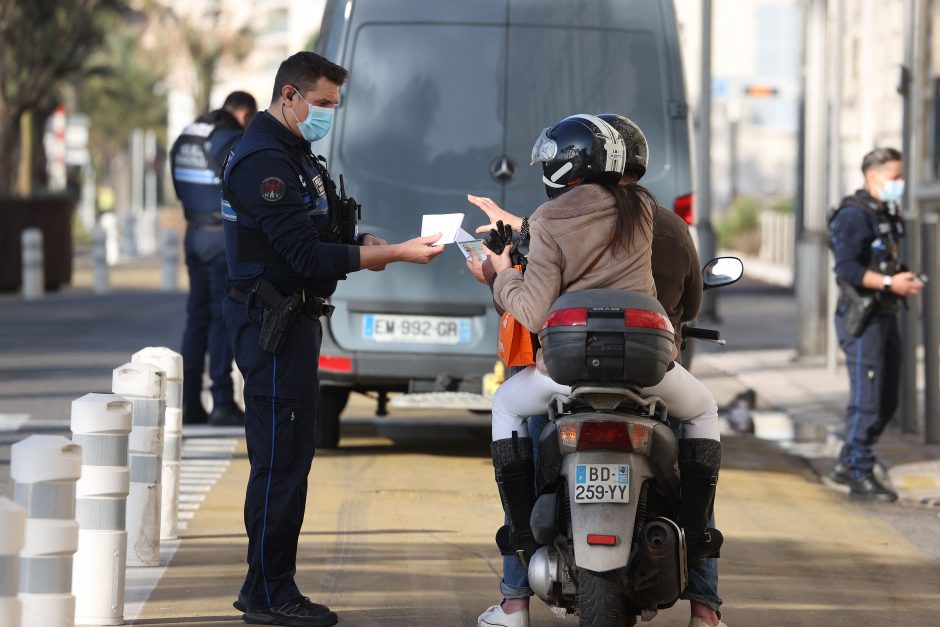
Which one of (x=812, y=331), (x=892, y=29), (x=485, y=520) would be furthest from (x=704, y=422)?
(x=892, y=29)

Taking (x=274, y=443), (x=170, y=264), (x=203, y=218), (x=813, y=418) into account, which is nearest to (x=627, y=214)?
(x=274, y=443)

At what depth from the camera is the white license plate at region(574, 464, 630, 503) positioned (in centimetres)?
517

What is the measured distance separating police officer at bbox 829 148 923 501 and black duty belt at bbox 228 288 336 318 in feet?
12.9

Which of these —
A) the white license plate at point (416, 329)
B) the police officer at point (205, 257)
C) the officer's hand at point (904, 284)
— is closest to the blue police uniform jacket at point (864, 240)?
the officer's hand at point (904, 284)

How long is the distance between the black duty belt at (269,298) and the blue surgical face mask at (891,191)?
417 cm

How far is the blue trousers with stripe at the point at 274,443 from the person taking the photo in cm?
604

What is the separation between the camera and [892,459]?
10836 millimetres

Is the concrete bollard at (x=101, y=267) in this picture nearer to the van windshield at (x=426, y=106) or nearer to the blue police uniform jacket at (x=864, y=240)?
the van windshield at (x=426, y=106)

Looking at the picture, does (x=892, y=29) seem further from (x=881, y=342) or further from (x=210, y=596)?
(x=210, y=596)

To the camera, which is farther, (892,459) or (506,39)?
(892,459)

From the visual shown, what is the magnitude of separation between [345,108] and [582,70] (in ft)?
4.15

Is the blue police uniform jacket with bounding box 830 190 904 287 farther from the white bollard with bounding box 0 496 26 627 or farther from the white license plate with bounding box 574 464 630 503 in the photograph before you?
the white bollard with bounding box 0 496 26 627

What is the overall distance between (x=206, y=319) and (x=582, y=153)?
6330 mm

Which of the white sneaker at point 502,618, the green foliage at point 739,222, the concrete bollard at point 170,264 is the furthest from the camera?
the green foliage at point 739,222
